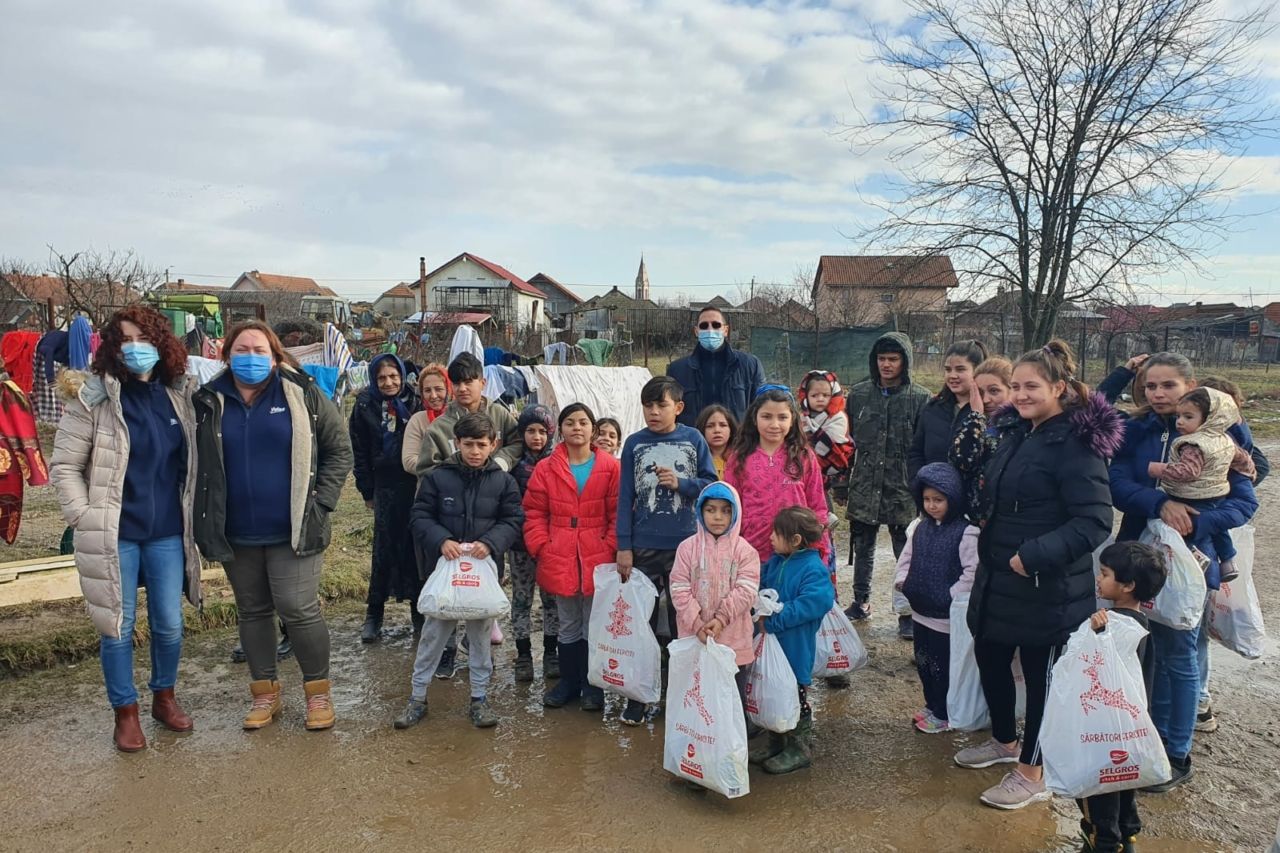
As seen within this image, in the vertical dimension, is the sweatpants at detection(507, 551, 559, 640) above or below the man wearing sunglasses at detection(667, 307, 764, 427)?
below

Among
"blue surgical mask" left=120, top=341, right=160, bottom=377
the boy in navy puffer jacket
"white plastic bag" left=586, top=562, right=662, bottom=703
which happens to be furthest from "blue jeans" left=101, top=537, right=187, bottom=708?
the boy in navy puffer jacket

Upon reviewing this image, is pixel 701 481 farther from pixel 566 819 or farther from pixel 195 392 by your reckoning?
pixel 195 392

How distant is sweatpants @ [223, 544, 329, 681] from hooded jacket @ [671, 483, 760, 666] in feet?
5.63

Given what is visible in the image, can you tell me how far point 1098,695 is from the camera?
101 inches

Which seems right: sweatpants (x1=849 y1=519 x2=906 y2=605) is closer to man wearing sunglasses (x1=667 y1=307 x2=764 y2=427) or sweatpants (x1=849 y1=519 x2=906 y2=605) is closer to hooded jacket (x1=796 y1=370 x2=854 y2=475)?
hooded jacket (x1=796 y1=370 x2=854 y2=475)

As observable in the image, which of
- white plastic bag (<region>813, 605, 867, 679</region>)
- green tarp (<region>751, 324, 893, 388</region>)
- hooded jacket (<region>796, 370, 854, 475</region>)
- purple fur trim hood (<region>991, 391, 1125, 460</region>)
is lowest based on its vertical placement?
white plastic bag (<region>813, 605, 867, 679</region>)

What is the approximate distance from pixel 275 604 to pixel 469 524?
0.94 m

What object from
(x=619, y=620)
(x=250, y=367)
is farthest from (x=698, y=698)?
(x=250, y=367)

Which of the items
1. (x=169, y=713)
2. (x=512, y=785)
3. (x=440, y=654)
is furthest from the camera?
(x=440, y=654)

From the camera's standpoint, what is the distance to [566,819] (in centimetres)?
288

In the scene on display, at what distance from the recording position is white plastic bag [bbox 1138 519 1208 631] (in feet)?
9.78

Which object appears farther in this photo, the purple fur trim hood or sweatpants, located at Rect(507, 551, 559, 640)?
sweatpants, located at Rect(507, 551, 559, 640)

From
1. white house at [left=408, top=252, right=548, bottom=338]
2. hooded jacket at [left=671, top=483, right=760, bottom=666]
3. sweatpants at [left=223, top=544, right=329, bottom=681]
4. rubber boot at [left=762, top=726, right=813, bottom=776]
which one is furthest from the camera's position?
white house at [left=408, top=252, right=548, bottom=338]

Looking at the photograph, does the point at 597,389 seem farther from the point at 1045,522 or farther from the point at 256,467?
the point at 1045,522
